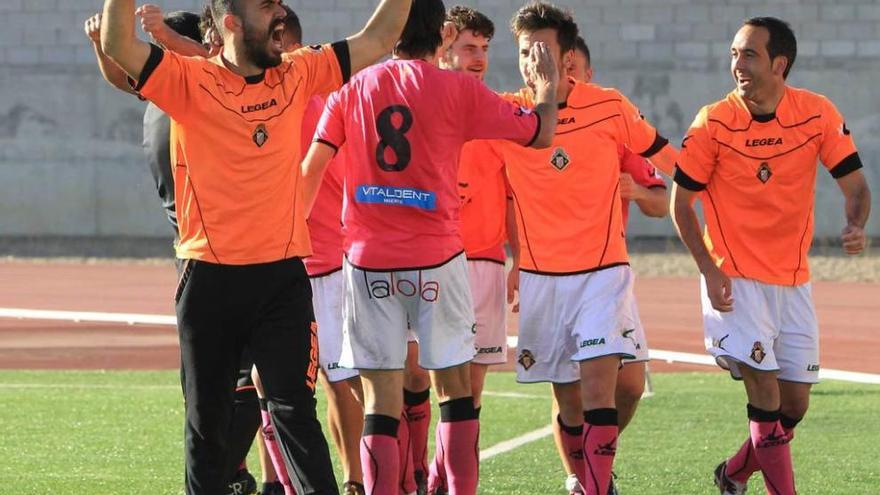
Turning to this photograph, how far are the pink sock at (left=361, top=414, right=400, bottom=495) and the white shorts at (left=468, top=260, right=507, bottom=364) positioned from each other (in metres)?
1.78

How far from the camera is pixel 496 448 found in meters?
9.88

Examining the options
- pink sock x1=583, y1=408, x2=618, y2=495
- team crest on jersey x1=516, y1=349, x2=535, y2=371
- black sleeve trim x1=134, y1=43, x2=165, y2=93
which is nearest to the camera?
black sleeve trim x1=134, y1=43, x2=165, y2=93

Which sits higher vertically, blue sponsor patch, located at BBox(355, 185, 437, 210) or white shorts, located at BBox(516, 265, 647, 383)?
blue sponsor patch, located at BBox(355, 185, 437, 210)

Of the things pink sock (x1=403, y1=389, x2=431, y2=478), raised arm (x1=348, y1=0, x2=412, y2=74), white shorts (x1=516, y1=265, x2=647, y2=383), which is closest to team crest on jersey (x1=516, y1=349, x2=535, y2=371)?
white shorts (x1=516, y1=265, x2=647, y2=383)

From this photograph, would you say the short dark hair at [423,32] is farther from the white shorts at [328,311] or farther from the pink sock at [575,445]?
the pink sock at [575,445]

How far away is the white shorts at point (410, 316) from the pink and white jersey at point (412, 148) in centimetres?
6

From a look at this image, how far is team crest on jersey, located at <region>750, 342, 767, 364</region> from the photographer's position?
7707 mm

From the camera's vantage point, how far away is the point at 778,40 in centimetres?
782

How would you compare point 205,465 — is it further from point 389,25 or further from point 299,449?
point 389,25

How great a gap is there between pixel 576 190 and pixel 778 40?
1.16 m

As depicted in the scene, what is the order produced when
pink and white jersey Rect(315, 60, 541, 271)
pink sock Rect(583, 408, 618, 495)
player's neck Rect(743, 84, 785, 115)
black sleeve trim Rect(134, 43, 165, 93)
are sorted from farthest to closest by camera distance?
1. player's neck Rect(743, 84, 785, 115)
2. pink sock Rect(583, 408, 618, 495)
3. pink and white jersey Rect(315, 60, 541, 271)
4. black sleeve trim Rect(134, 43, 165, 93)

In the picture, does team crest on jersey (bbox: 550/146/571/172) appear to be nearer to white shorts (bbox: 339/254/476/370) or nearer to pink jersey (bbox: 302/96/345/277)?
white shorts (bbox: 339/254/476/370)

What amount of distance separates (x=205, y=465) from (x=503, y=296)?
2813 millimetres

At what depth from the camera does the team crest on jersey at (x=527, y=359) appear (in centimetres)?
791
